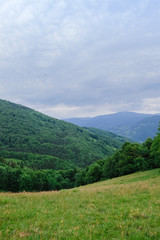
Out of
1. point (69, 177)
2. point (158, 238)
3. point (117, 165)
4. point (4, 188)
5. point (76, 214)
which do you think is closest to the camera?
point (158, 238)

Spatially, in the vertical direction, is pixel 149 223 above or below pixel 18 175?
above

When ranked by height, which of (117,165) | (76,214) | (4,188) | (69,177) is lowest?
(69,177)

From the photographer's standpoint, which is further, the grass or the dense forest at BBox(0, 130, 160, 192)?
the dense forest at BBox(0, 130, 160, 192)

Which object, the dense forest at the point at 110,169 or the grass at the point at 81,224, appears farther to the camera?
the dense forest at the point at 110,169

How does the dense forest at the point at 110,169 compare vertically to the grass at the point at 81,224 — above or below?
below

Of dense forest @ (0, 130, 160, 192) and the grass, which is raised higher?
the grass

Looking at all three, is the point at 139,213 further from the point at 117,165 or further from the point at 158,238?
the point at 117,165

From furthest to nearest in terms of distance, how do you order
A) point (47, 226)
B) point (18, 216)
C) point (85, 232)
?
point (18, 216), point (47, 226), point (85, 232)

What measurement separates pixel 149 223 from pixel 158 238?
1343 mm

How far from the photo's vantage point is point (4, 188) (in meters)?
72.7

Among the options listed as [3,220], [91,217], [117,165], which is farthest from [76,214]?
[117,165]

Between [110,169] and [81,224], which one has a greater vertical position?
[81,224]

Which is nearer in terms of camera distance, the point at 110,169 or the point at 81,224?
the point at 81,224

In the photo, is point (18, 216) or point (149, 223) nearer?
point (149, 223)
